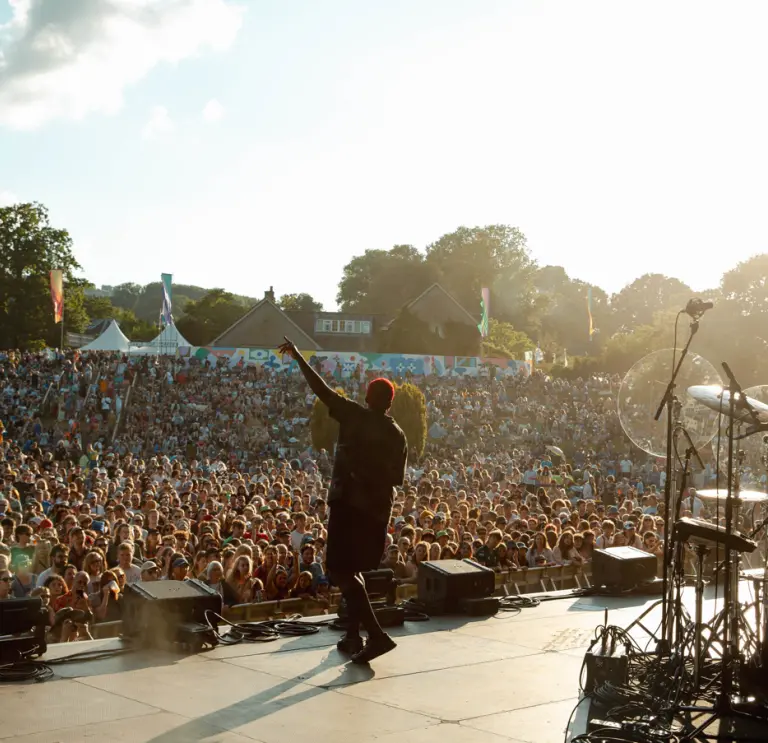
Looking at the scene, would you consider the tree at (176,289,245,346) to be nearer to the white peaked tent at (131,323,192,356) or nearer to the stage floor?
the white peaked tent at (131,323,192,356)

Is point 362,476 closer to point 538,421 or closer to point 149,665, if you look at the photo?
point 149,665

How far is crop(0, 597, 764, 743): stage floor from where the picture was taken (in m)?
4.35

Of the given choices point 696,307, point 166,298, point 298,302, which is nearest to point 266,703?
point 696,307

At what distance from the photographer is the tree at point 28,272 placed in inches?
2330

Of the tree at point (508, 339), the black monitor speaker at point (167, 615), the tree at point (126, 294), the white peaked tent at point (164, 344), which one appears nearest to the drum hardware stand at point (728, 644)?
the black monitor speaker at point (167, 615)

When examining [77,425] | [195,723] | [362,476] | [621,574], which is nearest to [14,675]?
[195,723]

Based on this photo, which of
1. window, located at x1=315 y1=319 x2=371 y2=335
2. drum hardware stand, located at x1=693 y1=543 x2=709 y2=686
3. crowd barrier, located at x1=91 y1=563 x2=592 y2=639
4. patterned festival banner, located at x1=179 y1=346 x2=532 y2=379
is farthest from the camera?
→ window, located at x1=315 y1=319 x2=371 y2=335

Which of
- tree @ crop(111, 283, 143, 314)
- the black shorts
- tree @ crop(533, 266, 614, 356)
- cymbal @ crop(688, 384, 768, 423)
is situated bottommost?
the black shorts

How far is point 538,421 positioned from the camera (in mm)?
40875

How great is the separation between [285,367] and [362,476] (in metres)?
36.4

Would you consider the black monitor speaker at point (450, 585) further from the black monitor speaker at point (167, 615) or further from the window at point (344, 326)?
the window at point (344, 326)

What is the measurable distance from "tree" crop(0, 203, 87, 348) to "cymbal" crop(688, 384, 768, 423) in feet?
190

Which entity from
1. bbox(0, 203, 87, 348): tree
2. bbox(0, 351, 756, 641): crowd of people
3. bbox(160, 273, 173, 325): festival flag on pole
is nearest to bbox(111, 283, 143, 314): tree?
bbox(0, 203, 87, 348): tree

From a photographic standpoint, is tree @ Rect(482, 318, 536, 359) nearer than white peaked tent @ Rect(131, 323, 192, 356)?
No
